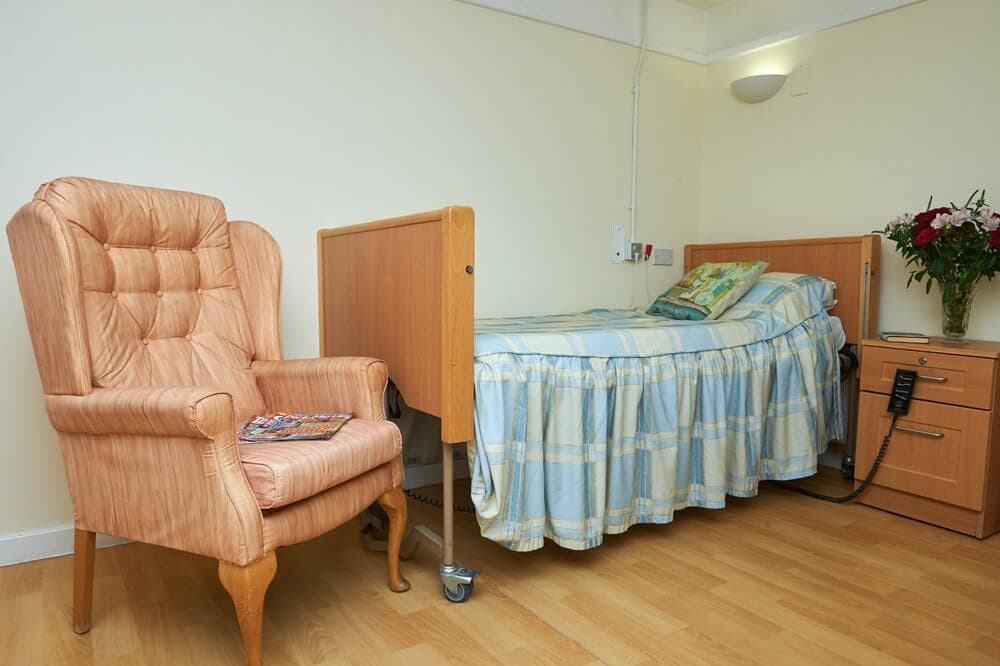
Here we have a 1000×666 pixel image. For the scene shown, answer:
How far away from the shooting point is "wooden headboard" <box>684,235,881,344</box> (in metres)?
2.75

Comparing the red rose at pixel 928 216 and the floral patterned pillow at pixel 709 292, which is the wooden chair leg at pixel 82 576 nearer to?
the floral patterned pillow at pixel 709 292

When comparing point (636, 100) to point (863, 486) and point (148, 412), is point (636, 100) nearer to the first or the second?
point (863, 486)

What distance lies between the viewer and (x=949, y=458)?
2.24 m

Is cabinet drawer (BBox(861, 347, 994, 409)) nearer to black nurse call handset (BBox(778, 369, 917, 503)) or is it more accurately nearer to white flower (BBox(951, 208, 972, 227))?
black nurse call handset (BBox(778, 369, 917, 503))

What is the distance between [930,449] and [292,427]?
2109 mm

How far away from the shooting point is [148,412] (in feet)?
4.47

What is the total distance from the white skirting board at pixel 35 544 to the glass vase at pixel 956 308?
2.96 m

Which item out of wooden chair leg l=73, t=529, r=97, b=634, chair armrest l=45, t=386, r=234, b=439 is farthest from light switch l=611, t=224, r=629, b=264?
wooden chair leg l=73, t=529, r=97, b=634

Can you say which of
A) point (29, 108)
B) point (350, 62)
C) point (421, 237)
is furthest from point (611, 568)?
point (29, 108)

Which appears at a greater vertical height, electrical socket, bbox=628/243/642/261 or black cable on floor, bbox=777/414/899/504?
electrical socket, bbox=628/243/642/261

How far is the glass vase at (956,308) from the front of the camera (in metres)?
2.42

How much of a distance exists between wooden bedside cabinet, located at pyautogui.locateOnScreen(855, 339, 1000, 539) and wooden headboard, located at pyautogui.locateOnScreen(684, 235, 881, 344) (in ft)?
1.11

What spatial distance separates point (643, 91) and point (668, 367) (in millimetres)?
1828

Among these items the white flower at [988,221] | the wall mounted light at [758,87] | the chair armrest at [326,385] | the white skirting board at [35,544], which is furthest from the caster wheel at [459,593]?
the wall mounted light at [758,87]
